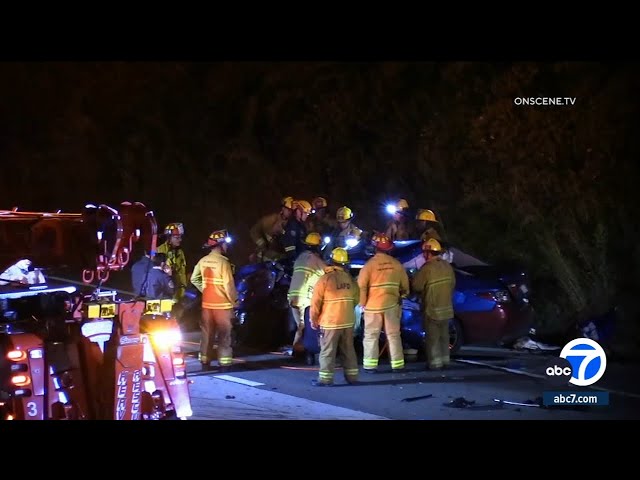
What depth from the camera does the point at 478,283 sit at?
11172 millimetres

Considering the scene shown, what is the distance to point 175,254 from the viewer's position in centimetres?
1223

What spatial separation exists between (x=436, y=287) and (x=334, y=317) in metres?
1.36

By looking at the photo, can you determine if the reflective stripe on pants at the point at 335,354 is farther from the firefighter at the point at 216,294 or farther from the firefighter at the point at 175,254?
the firefighter at the point at 175,254

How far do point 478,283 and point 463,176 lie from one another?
6.22m

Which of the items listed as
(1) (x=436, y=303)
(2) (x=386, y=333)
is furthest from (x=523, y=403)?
(2) (x=386, y=333)

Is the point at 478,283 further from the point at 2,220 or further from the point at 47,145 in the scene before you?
the point at 47,145

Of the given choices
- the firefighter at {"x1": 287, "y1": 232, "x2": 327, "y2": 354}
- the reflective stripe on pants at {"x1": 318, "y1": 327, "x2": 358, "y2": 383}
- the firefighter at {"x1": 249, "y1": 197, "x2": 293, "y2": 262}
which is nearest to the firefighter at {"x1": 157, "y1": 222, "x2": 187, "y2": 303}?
the firefighter at {"x1": 249, "y1": 197, "x2": 293, "y2": 262}

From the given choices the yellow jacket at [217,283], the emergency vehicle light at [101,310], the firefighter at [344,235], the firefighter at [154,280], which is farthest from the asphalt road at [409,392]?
the emergency vehicle light at [101,310]

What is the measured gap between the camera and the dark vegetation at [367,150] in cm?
1451

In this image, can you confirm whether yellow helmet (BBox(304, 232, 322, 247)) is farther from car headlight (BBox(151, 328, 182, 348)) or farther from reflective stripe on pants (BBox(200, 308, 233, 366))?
car headlight (BBox(151, 328, 182, 348))

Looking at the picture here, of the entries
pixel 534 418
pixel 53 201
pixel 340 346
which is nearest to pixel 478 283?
pixel 340 346

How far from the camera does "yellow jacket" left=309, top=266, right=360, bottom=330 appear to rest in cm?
991

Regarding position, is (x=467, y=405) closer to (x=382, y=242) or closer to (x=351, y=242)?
(x=382, y=242)

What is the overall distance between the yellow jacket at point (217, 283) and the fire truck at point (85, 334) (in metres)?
3.07
